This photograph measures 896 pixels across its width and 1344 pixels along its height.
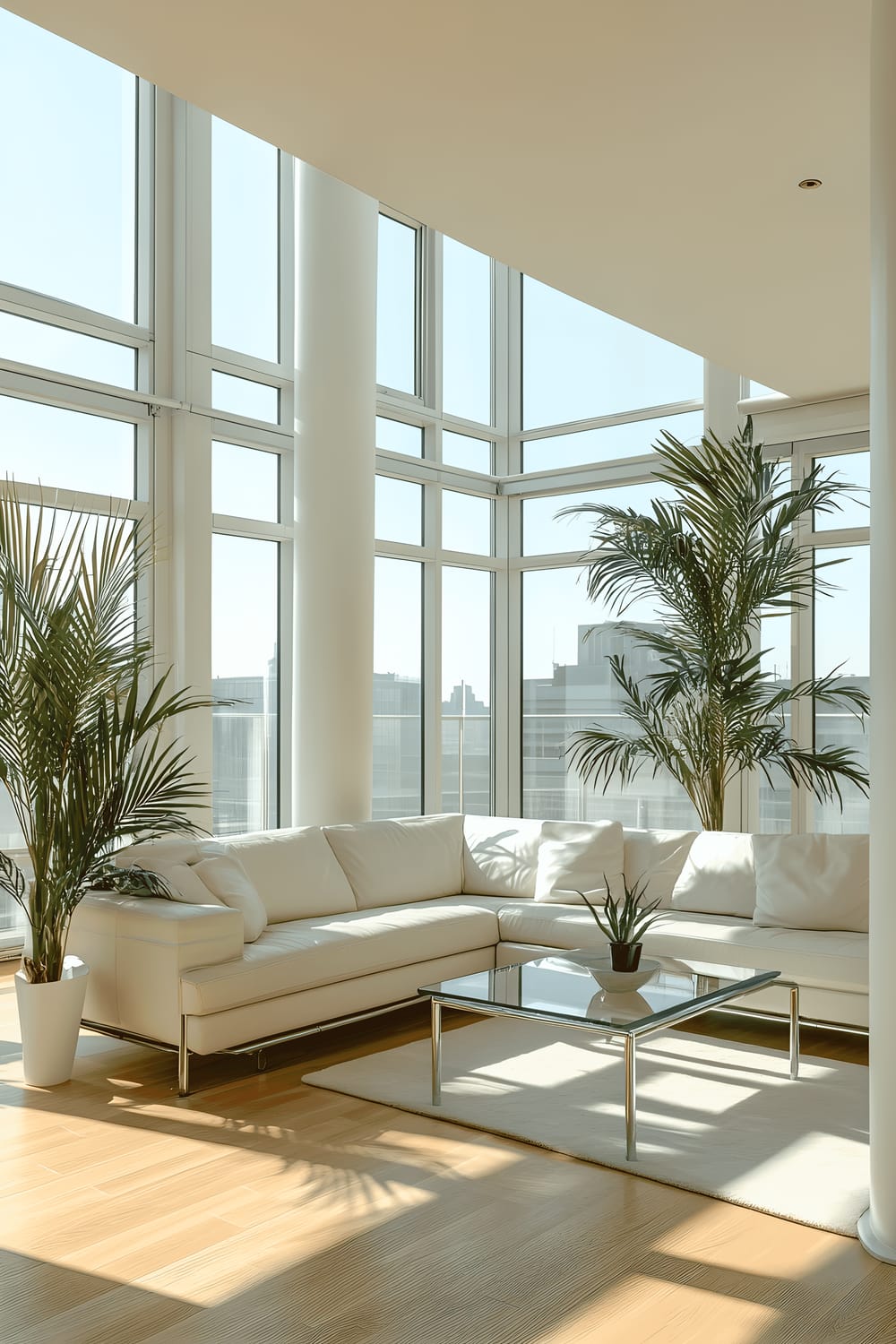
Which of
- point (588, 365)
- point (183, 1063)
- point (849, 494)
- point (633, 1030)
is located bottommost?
point (183, 1063)

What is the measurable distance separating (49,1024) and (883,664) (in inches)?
118

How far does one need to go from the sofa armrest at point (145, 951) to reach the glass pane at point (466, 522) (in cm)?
513

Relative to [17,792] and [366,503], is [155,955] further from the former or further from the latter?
[366,503]

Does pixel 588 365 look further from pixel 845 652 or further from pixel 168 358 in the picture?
pixel 168 358

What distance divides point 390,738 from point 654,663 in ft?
6.42

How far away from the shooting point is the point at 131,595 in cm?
683

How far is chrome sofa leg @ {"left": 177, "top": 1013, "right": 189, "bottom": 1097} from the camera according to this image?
4.00 meters

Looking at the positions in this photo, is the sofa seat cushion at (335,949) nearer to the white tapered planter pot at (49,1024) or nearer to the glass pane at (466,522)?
the white tapered planter pot at (49,1024)

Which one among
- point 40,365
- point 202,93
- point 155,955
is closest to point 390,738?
point 40,365

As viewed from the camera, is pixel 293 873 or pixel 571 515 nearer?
pixel 293 873

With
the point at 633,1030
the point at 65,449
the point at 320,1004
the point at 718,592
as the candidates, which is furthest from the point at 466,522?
the point at 633,1030

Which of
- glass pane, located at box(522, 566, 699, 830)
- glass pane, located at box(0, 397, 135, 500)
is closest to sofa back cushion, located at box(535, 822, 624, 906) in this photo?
glass pane, located at box(522, 566, 699, 830)

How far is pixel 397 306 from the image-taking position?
8.94 metres

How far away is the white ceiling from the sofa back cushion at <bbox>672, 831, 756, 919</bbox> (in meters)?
2.48
